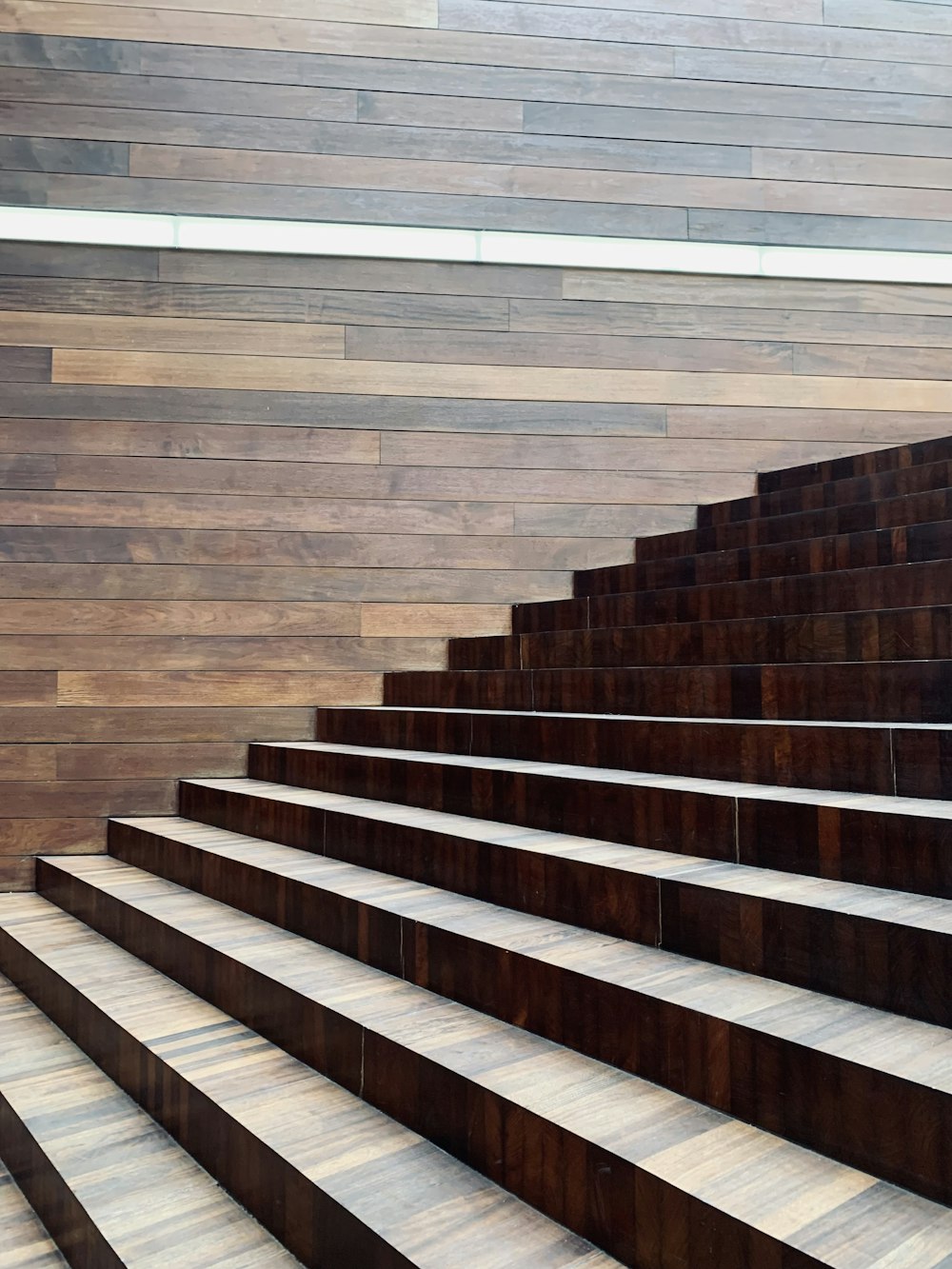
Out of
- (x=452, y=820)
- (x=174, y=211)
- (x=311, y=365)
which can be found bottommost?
(x=452, y=820)

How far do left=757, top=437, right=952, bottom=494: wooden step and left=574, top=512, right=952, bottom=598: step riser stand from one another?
23 centimetres

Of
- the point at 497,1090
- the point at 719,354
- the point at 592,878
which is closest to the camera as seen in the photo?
the point at 497,1090

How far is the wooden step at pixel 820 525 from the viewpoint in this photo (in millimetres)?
1609

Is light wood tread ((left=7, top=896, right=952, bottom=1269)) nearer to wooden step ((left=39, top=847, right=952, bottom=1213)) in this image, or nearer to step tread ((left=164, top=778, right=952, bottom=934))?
wooden step ((left=39, top=847, right=952, bottom=1213))

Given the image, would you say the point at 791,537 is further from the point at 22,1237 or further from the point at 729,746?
the point at 22,1237

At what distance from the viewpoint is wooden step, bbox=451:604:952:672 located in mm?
1255

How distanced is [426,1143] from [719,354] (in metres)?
2.29

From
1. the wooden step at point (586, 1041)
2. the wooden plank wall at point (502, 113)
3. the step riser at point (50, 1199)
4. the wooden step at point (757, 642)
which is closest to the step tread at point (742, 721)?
the wooden step at point (757, 642)

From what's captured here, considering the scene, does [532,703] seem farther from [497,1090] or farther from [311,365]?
[311,365]

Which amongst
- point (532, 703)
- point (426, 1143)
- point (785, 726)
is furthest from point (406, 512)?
point (426, 1143)

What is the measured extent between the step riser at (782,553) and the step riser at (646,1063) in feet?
3.02

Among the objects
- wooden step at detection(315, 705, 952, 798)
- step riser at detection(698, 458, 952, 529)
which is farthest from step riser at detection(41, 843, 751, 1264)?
step riser at detection(698, 458, 952, 529)

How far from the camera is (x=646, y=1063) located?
82 centimetres

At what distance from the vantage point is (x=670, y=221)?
268 centimetres
